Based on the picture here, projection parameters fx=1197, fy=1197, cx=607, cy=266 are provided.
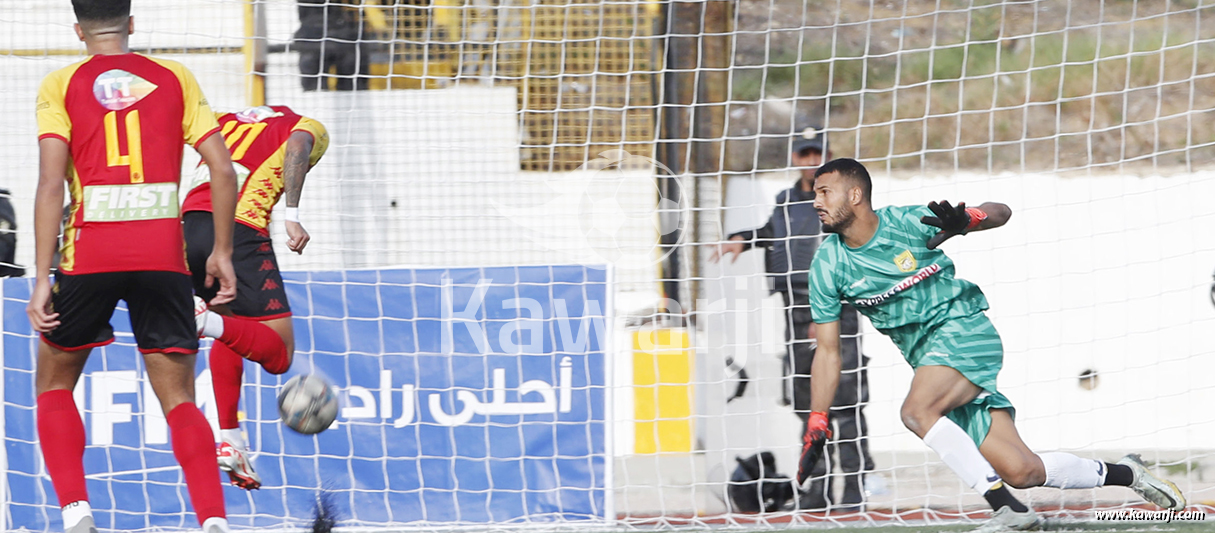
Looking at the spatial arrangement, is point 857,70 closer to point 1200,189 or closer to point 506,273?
point 1200,189

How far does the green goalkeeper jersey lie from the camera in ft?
14.3

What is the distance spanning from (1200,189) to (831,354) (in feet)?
10.9

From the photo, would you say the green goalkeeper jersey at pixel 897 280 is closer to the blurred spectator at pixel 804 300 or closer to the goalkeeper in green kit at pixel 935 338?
the goalkeeper in green kit at pixel 935 338

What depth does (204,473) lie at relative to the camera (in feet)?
11.3

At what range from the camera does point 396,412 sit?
561 cm

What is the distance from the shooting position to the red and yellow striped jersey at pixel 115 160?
3359 mm

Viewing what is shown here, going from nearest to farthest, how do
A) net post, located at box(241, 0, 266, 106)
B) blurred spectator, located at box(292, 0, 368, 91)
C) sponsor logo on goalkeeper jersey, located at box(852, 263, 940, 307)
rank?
sponsor logo on goalkeeper jersey, located at box(852, 263, 940, 307) < net post, located at box(241, 0, 266, 106) < blurred spectator, located at box(292, 0, 368, 91)

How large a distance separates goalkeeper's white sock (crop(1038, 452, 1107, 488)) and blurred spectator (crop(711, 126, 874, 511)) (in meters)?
1.69

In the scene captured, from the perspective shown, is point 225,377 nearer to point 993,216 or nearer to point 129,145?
point 129,145

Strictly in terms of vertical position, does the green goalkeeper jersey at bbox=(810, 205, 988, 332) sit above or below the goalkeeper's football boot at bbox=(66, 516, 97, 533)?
above

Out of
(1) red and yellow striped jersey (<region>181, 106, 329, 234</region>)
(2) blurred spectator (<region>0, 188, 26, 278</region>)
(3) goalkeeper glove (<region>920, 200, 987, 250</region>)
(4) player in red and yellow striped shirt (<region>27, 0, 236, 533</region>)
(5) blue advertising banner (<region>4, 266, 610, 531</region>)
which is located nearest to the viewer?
(4) player in red and yellow striped shirt (<region>27, 0, 236, 533</region>)

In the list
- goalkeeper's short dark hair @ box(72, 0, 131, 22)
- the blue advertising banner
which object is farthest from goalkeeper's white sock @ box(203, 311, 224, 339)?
the blue advertising banner

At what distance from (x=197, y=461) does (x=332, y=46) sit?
15.9ft

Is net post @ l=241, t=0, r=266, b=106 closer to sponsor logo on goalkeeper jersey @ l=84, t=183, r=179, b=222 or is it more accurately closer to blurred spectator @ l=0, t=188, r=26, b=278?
blurred spectator @ l=0, t=188, r=26, b=278
